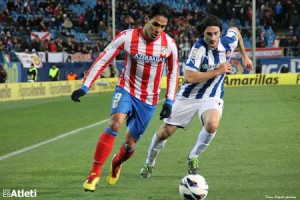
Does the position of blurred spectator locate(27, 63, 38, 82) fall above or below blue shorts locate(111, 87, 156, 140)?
below

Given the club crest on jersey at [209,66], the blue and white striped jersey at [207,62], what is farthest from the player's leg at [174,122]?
the club crest on jersey at [209,66]

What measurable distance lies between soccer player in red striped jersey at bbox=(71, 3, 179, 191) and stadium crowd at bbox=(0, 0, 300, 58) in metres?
32.3

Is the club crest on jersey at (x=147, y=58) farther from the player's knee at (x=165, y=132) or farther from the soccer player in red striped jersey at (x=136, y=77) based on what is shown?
the player's knee at (x=165, y=132)

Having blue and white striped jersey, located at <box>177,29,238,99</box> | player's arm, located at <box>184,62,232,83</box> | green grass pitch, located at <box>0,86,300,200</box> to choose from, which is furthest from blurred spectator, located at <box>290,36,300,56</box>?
player's arm, located at <box>184,62,232,83</box>

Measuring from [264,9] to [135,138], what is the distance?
38120 millimetres

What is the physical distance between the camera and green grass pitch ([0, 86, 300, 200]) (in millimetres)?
8078

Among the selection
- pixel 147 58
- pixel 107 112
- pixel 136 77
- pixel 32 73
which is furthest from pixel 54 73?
pixel 147 58

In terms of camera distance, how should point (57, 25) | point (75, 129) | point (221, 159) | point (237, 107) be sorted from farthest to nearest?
point (57, 25) → point (237, 107) → point (75, 129) → point (221, 159)

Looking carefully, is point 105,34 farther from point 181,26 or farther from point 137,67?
point 137,67

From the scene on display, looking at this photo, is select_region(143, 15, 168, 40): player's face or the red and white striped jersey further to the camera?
the red and white striped jersey

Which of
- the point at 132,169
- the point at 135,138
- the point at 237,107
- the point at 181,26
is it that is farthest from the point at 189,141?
the point at 181,26

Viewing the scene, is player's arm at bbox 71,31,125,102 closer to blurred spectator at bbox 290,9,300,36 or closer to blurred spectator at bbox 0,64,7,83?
blurred spectator at bbox 0,64,7,83

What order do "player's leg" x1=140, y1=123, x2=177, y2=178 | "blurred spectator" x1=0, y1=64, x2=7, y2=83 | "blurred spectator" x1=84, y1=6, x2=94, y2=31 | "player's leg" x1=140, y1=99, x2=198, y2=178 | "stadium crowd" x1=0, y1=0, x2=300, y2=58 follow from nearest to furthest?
"player's leg" x1=140, y1=123, x2=177, y2=178 < "player's leg" x1=140, y1=99, x2=198, y2=178 < "blurred spectator" x1=0, y1=64, x2=7, y2=83 < "stadium crowd" x1=0, y1=0, x2=300, y2=58 < "blurred spectator" x1=84, y1=6, x2=94, y2=31

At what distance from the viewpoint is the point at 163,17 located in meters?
8.23
